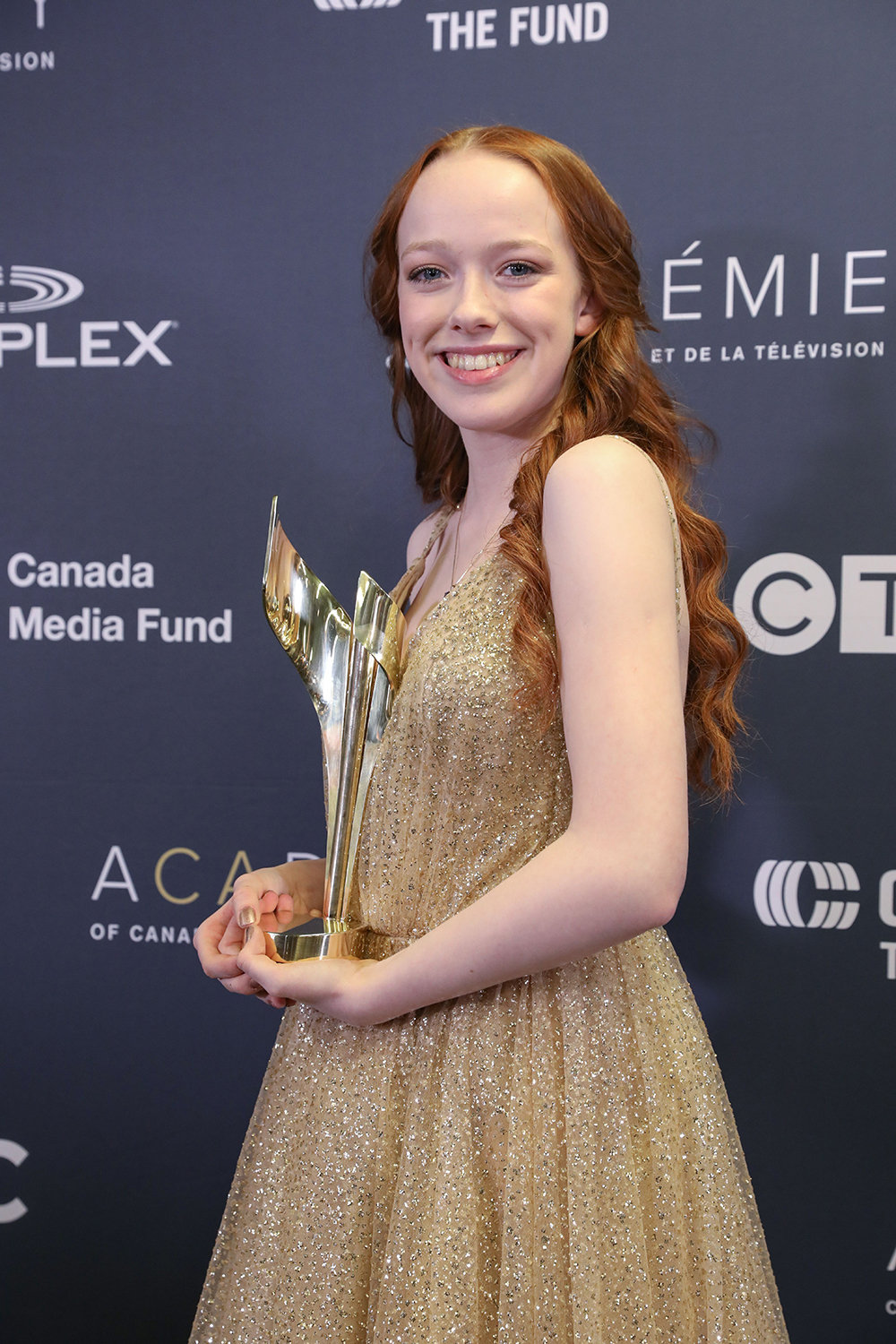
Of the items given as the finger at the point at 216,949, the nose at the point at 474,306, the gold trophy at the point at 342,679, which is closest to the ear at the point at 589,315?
the nose at the point at 474,306

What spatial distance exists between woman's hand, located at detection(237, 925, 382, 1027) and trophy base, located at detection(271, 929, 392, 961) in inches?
0.4

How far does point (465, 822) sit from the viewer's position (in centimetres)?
101

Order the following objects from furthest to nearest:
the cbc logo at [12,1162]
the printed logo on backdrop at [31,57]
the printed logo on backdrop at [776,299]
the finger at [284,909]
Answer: the cbc logo at [12,1162]
the printed logo on backdrop at [31,57]
the printed logo on backdrop at [776,299]
the finger at [284,909]

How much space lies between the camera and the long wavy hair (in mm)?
973

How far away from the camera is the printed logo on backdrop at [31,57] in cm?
189

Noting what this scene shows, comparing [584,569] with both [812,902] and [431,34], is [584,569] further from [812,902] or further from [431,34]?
[431,34]

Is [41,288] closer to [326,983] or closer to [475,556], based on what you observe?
[475,556]

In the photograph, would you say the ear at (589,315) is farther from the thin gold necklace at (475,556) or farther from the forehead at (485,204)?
the thin gold necklace at (475,556)

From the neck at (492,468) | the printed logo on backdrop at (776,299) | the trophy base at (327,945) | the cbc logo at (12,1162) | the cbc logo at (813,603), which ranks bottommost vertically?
the cbc logo at (12,1162)

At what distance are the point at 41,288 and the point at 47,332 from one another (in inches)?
3.1

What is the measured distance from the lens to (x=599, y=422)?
41.8 inches

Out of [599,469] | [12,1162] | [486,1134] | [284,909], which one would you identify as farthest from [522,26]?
[12,1162]

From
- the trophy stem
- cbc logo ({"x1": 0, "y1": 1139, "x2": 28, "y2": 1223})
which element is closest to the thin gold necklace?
the trophy stem

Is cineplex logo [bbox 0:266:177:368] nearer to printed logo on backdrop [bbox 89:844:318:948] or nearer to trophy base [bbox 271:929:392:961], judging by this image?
printed logo on backdrop [bbox 89:844:318:948]
